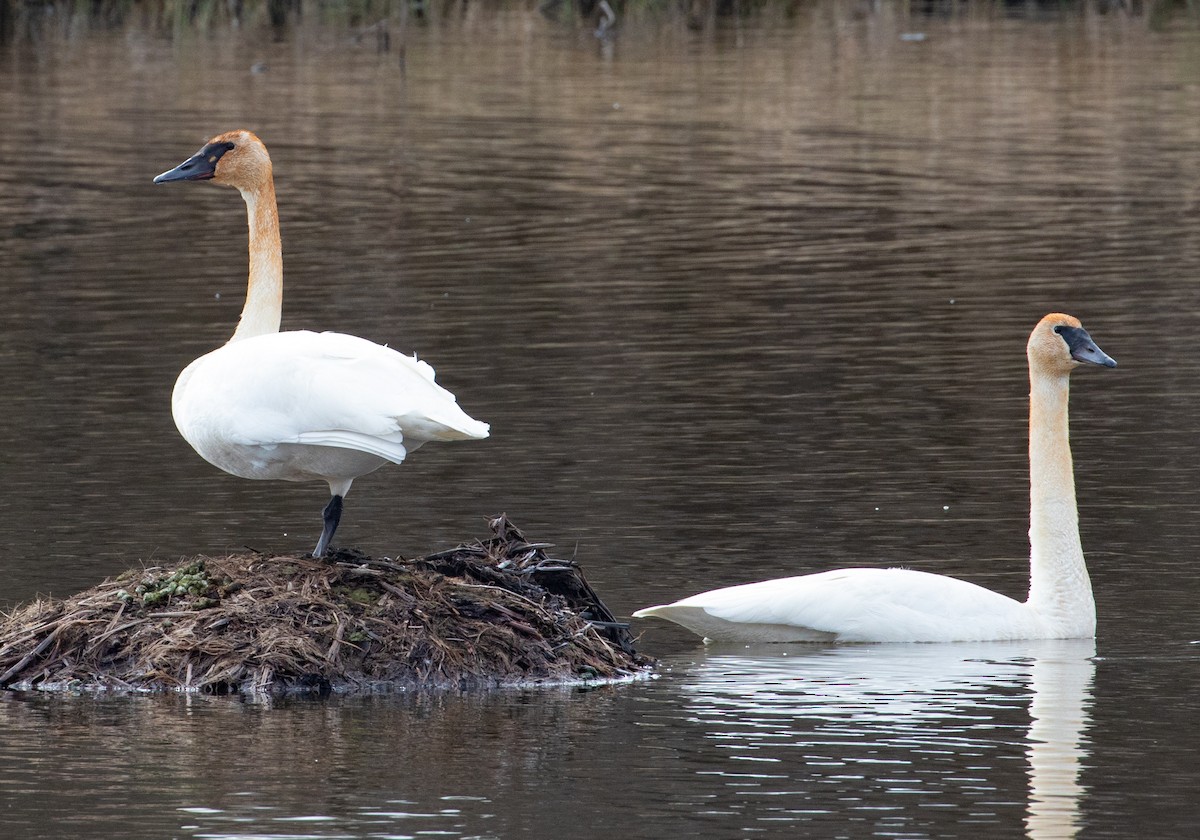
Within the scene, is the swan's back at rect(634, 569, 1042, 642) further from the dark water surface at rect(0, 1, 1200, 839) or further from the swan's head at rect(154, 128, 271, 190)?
the swan's head at rect(154, 128, 271, 190)

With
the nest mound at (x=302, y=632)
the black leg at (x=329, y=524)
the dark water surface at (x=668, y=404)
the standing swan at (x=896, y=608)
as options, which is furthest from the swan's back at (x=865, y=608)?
the black leg at (x=329, y=524)

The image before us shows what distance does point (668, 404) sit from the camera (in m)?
16.7

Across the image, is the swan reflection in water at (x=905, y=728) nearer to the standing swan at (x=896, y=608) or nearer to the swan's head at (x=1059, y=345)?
the standing swan at (x=896, y=608)

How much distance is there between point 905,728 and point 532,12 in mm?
49962

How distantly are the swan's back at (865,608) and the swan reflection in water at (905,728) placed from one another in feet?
0.28

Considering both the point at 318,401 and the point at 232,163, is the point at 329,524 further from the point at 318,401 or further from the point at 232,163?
the point at 232,163

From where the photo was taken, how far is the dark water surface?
819cm

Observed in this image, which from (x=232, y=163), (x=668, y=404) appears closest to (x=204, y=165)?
(x=232, y=163)

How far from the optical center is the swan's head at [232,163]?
10.9 meters

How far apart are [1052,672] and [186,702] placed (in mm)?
3588

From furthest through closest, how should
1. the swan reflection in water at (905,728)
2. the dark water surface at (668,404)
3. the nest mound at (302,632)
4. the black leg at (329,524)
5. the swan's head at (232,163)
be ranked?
the swan's head at (232,163) < the black leg at (329,524) < the nest mound at (302,632) < the dark water surface at (668,404) < the swan reflection in water at (905,728)

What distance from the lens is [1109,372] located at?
17.8m

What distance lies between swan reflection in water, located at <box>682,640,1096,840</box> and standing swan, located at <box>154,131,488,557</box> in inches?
61.6

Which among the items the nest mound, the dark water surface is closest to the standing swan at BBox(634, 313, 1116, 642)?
the dark water surface
